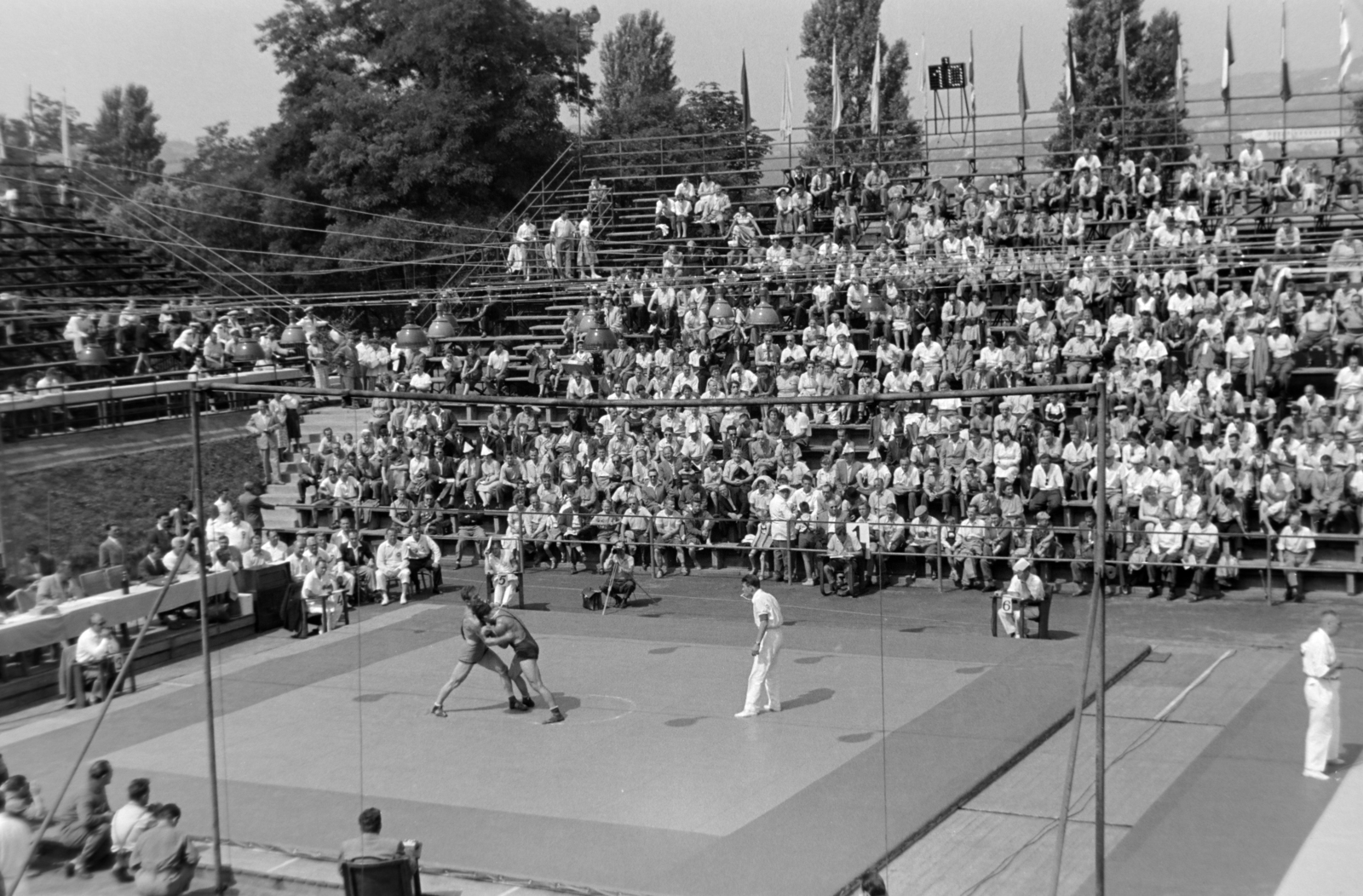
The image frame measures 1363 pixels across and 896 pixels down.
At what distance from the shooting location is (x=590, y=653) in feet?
61.0

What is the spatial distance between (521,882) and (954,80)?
93.4 ft

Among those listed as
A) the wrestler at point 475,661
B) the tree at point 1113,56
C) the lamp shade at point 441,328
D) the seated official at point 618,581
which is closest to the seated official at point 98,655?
the wrestler at point 475,661

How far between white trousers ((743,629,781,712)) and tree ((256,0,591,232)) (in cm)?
3121

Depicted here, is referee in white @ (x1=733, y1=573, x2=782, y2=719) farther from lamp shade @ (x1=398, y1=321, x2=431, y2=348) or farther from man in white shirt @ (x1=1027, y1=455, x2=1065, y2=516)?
lamp shade @ (x1=398, y1=321, x2=431, y2=348)

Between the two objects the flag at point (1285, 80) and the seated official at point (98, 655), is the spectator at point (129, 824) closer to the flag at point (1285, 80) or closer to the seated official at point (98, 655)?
the seated official at point (98, 655)

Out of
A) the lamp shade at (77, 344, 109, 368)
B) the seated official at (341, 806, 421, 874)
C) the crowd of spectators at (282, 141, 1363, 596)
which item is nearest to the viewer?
the seated official at (341, 806, 421, 874)

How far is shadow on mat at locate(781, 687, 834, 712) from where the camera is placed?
1587 cm

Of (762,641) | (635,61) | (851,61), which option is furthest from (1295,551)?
(635,61)

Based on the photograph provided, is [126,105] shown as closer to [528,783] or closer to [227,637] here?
[227,637]

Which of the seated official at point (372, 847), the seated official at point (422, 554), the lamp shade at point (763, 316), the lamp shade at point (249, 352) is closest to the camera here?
the seated official at point (372, 847)

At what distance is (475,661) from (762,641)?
3.26 m

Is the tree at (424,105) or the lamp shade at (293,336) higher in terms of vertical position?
the tree at (424,105)

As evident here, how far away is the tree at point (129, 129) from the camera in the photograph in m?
80.8

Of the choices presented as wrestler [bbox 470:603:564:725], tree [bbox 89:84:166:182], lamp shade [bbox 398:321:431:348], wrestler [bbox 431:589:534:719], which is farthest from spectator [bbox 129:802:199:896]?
tree [bbox 89:84:166:182]
